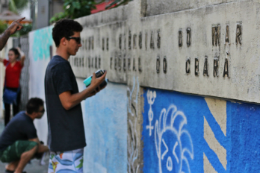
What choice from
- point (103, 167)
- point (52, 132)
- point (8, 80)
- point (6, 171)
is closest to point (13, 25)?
point (52, 132)

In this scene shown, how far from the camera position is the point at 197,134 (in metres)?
2.83

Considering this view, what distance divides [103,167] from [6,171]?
158 cm

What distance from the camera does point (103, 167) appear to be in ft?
15.2

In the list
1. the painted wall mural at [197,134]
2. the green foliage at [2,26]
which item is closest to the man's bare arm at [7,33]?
the painted wall mural at [197,134]

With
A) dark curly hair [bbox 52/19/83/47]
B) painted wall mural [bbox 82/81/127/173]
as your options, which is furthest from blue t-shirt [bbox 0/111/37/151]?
dark curly hair [bbox 52/19/83/47]

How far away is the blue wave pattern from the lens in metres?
3.20

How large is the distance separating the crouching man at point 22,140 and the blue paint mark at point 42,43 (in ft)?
6.38

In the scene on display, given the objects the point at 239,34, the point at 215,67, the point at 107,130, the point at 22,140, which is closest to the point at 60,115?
the point at 215,67

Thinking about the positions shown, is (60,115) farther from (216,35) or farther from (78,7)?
(78,7)

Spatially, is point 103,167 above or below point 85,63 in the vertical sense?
below

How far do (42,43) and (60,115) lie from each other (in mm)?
4833

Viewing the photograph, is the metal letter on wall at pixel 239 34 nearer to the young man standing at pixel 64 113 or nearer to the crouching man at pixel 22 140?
the young man standing at pixel 64 113

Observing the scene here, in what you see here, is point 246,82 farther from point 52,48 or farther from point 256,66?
point 52,48

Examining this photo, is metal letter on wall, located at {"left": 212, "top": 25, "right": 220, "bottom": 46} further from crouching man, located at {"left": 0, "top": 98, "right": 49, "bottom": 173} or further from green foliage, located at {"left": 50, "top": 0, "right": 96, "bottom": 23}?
green foliage, located at {"left": 50, "top": 0, "right": 96, "bottom": 23}
